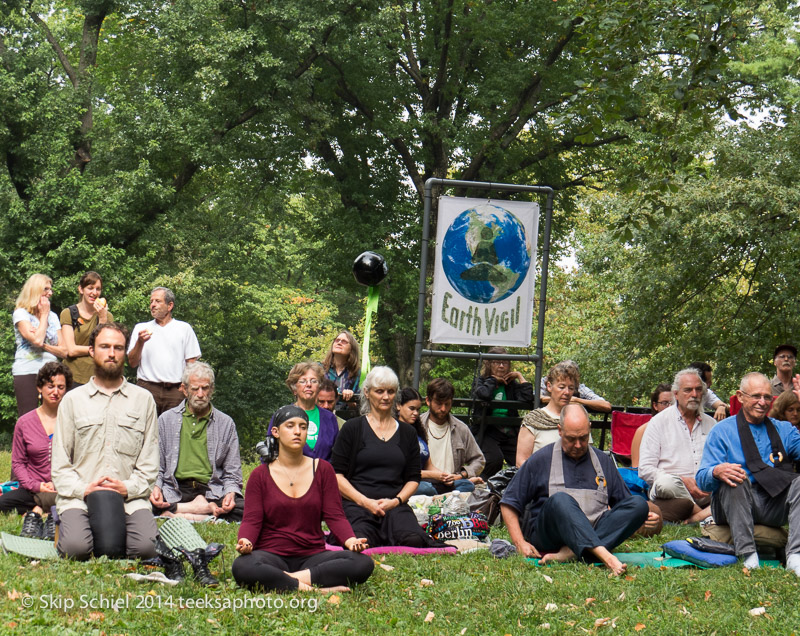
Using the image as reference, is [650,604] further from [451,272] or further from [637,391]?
[637,391]

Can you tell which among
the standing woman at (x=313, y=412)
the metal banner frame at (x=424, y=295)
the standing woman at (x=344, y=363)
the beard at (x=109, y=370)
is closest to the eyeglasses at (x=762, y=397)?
the metal banner frame at (x=424, y=295)

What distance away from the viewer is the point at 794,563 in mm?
6473

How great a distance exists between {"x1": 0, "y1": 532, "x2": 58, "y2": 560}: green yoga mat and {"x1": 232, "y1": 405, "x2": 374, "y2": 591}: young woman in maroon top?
4.52 ft

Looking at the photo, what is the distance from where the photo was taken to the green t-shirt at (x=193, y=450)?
773 centimetres

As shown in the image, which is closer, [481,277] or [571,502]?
[571,502]

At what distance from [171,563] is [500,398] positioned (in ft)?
15.3

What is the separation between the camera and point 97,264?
2012cm

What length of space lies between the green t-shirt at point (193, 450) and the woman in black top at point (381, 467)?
4.50 feet

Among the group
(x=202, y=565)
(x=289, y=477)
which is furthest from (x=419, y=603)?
(x=202, y=565)

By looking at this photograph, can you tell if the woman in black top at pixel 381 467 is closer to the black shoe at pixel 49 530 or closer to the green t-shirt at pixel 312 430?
the green t-shirt at pixel 312 430

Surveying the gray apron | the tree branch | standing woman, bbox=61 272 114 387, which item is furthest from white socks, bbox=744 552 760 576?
the tree branch

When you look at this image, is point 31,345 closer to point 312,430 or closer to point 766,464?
point 312,430

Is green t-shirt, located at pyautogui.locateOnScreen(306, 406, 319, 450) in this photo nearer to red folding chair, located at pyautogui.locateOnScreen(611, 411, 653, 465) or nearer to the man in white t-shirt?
the man in white t-shirt

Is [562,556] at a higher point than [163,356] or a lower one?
lower
